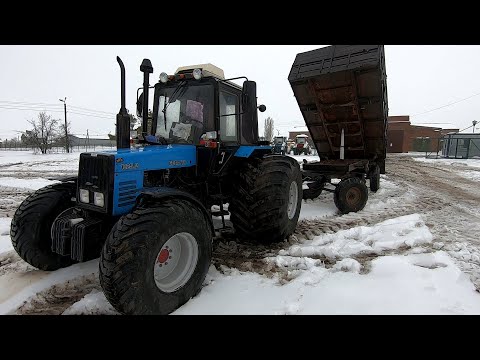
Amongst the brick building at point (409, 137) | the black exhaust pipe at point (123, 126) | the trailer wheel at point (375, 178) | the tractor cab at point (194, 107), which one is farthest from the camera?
the brick building at point (409, 137)

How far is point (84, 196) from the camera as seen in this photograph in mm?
3111

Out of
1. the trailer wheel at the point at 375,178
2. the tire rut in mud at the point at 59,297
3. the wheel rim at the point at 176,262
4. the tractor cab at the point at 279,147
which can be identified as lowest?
the tire rut in mud at the point at 59,297

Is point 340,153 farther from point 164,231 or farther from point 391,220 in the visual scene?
point 164,231

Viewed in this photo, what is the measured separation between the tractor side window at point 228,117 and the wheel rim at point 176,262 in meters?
1.77

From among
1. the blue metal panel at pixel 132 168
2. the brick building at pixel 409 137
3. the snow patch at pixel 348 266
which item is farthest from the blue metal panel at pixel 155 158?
the brick building at pixel 409 137

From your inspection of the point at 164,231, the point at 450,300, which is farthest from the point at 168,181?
the point at 450,300

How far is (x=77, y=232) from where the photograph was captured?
9.23ft

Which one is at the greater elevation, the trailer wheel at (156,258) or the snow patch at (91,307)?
the trailer wheel at (156,258)

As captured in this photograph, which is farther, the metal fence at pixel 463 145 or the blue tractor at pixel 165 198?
the metal fence at pixel 463 145

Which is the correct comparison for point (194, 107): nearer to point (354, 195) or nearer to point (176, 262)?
point (176, 262)

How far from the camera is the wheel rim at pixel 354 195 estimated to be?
654 centimetres

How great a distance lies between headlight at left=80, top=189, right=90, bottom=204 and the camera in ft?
10.1

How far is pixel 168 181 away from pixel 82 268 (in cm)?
143

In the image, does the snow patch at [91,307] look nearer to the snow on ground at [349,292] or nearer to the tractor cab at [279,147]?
the snow on ground at [349,292]
